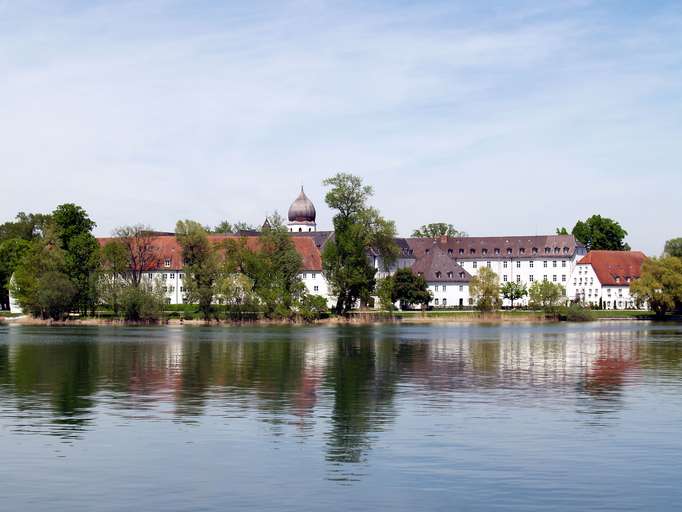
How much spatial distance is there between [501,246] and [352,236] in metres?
79.7

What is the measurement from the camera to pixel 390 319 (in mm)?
128625

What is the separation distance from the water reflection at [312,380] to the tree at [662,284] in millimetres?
64152

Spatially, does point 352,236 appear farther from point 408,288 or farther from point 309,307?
point 408,288

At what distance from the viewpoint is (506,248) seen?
195 m

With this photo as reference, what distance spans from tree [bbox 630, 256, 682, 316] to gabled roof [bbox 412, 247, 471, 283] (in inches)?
1452

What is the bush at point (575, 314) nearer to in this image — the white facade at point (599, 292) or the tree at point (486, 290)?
the tree at point (486, 290)

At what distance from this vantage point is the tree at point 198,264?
116750 mm

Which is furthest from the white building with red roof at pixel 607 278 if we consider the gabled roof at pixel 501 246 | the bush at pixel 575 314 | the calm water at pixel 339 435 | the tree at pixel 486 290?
the calm water at pixel 339 435

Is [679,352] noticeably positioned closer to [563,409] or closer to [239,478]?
[563,409]

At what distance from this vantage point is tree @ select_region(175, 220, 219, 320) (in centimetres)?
11675

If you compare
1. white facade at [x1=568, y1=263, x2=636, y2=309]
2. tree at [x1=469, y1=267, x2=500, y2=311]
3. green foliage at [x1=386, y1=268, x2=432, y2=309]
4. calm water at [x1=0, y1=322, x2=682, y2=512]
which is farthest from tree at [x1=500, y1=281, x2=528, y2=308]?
calm water at [x1=0, y1=322, x2=682, y2=512]

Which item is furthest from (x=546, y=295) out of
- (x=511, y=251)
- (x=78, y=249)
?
(x=78, y=249)

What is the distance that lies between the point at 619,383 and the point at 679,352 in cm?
2461

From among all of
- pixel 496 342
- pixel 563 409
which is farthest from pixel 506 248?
pixel 563 409
